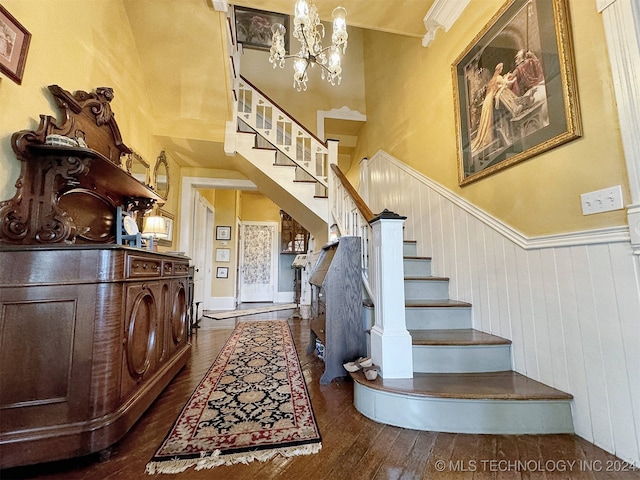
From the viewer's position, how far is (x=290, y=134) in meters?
4.20

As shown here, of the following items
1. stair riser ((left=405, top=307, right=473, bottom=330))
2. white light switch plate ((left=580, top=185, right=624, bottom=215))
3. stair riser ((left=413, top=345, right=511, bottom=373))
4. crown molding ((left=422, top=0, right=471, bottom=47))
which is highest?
crown molding ((left=422, top=0, right=471, bottom=47))

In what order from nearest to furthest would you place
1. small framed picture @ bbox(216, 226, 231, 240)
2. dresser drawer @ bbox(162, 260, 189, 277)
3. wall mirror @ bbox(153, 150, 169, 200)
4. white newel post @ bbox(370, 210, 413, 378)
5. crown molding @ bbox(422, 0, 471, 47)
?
1. white newel post @ bbox(370, 210, 413, 378)
2. dresser drawer @ bbox(162, 260, 189, 277)
3. crown molding @ bbox(422, 0, 471, 47)
4. wall mirror @ bbox(153, 150, 169, 200)
5. small framed picture @ bbox(216, 226, 231, 240)

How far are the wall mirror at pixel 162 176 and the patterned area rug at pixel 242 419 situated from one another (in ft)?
7.54

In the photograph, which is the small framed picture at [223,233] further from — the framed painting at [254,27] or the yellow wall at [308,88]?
the framed painting at [254,27]

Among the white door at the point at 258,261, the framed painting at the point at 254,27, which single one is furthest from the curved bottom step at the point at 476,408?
the white door at the point at 258,261

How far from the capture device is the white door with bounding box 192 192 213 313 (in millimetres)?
4816

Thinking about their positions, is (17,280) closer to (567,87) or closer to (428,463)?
(428,463)

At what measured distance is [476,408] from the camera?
143 cm

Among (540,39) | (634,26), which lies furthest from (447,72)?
(634,26)

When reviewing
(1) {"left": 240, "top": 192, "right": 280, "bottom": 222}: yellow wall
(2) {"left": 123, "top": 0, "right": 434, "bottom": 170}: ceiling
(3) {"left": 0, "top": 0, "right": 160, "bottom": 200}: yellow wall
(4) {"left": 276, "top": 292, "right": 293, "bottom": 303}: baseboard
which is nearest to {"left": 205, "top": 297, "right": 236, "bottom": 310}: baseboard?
(4) {"left": 276, "top": 292, "right": 293, "bottom": 303}: baseboard

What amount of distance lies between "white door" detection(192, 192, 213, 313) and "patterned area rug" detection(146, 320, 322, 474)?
8.83ft

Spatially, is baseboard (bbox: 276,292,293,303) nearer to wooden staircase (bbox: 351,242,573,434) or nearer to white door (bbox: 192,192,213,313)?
white door (bbox: 192,192,213,313)

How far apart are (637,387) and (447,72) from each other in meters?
2.68

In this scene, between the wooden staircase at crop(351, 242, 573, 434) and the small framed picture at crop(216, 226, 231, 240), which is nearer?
the wooden staircase at crop(351, 242, 573, 434)
